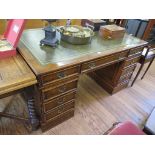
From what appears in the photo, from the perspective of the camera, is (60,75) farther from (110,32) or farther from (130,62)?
(130,62)

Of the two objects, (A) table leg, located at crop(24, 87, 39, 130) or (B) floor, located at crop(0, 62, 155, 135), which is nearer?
(A) table leg, located at crop(24, 87, 39, 130)

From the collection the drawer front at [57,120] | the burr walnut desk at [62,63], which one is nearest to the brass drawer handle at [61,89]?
the burr walnut desk at [62,63]

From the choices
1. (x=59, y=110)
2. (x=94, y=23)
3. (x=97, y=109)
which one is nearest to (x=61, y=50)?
(x=59, y=110)

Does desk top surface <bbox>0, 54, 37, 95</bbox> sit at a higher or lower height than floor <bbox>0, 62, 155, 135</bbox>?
higher

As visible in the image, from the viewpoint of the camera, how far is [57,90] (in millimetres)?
1213

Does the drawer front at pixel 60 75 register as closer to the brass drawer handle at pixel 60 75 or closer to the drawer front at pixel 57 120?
the brass drawer handle at pixel 60 75

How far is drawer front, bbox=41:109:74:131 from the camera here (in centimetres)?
140

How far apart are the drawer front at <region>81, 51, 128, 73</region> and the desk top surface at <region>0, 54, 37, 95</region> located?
1.56 ft

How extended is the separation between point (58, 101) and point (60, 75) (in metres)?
0.30

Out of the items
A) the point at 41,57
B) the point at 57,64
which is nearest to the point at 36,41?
the point at 41,57

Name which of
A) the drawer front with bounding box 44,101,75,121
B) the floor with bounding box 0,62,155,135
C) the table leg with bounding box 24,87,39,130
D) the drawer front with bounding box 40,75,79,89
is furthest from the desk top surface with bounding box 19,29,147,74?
the floor with bounding box 0,62,155,135

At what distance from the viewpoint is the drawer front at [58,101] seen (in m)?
1.25

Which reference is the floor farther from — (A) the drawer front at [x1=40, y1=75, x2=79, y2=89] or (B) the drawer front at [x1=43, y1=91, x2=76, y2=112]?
(A) the drawer front at [x1=40, y1=75, x2=79, y2=89]

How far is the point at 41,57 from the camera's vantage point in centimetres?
113
